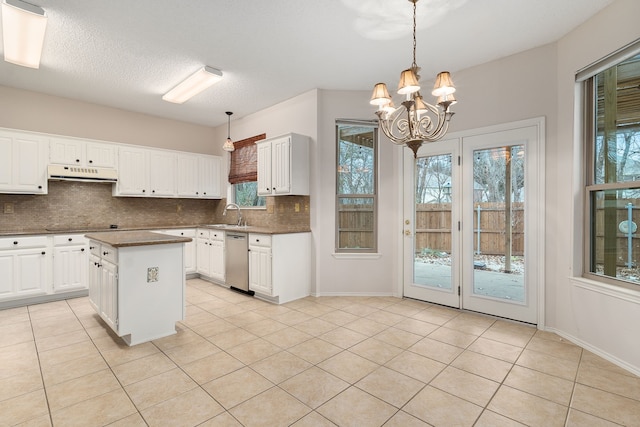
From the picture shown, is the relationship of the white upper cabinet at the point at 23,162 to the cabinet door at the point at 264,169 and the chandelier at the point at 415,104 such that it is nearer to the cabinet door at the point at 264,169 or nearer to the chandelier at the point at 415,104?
the cabinet door at the point at 264,169

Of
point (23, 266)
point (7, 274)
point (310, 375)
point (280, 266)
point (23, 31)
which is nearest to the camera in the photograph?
point (310, 375)

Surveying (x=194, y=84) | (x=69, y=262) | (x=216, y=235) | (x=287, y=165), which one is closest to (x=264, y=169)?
(x=287, y=165)

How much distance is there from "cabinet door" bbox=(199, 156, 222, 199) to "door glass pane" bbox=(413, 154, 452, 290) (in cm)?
386

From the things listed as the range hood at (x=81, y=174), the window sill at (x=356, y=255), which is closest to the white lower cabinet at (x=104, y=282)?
the range hood at (x=81, y=174)

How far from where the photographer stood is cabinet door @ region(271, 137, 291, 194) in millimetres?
4324

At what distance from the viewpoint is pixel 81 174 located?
452cm

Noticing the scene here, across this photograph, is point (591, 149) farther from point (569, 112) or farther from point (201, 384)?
point (201, 384)

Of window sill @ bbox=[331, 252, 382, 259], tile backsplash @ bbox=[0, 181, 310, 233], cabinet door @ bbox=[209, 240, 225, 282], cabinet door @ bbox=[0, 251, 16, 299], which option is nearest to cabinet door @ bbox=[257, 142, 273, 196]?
tile backsplash @ bbox=[0, 181, 310, 233]

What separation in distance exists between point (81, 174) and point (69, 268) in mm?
1338

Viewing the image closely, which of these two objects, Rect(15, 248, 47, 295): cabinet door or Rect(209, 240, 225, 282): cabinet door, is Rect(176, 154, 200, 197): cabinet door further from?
Rect(15, 248, 47, 295): cabinet door

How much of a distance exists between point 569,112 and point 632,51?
1.98 feet

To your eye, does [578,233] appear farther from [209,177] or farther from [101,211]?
[101,211]

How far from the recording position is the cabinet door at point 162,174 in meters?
5.32

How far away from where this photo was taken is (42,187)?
426 cm
